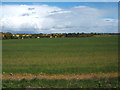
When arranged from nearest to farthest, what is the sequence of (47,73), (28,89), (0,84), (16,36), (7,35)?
1. (28,89)
2. (0,84)
3. (47,73)
4. (7,35)
5. (16,36)

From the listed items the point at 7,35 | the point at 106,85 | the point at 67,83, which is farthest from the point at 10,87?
the point at 7,35

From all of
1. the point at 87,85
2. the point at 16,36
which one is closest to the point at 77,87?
the point at 87,85

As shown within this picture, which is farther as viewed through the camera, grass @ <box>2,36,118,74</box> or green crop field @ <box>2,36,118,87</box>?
grass @ <box>2,36,118,74</box>

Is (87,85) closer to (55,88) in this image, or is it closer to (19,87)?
(55,88)

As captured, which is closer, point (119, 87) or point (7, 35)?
point (119, 87)

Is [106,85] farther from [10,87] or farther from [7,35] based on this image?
[7,35]

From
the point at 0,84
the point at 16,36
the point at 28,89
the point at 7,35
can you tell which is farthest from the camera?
the point at 16,36

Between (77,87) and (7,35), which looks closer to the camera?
(77,87)

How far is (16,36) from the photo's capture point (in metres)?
84.9

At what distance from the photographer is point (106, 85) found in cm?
900

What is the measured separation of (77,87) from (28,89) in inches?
79.6

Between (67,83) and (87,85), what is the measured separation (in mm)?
942

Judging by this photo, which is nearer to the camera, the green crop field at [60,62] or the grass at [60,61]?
the green crop field at [60,62]

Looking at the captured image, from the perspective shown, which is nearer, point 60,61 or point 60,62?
point 60,62
